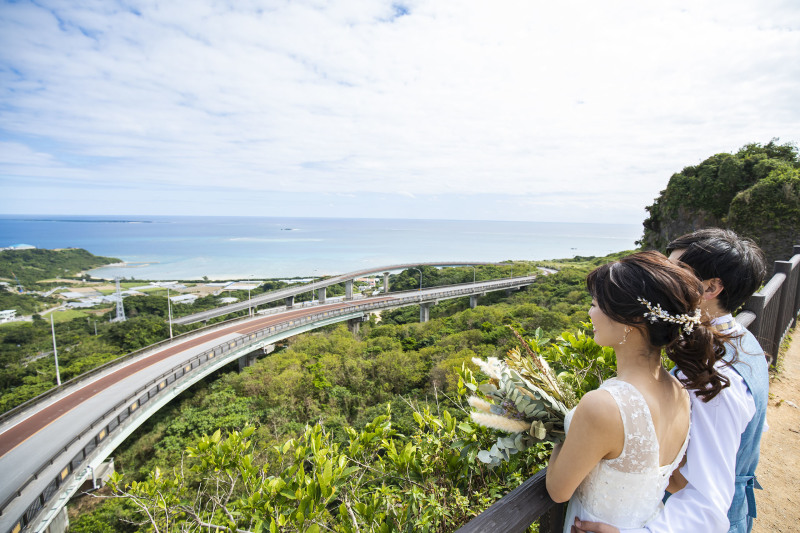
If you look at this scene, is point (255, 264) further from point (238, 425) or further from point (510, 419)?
point (510, 419)

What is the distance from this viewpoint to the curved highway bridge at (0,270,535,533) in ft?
28.7

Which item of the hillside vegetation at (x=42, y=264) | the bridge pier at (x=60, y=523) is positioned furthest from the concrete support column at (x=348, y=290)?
the hillside vegetation at (x=42, y=264)

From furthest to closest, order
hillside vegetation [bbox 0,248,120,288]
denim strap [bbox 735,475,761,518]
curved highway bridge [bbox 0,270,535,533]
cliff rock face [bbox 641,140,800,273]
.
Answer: hillside vegetation [bbox 0,248,120,288] < cliff rock face [bbox 641,140,800,273] < curved highway bridge [bbox 0,270,535,533] < denim strap [bbox 735,475,761,518]

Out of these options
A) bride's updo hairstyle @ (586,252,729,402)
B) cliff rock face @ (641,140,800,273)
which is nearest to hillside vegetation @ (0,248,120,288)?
bride's updo hairstyle @ (586,252,729,402)

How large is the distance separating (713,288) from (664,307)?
0.92 m

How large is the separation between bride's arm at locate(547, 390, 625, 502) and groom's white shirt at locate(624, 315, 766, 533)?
0.37 meters

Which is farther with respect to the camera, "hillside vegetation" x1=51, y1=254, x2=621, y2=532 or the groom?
"hillside vegetation" x1=51, y1=254, x2=621, y2=532

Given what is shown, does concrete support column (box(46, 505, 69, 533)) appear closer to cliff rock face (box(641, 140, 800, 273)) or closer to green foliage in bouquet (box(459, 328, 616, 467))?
green foliage in bouquet (box(459, 328, 616, 467))

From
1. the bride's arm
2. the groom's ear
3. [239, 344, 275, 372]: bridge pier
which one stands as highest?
the groom's ear

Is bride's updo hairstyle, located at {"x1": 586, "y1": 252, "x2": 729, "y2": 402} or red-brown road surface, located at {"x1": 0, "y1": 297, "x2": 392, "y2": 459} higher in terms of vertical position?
bride's updo hairstyle, located at {"x1": 586, "y1": 252, "x2": 729, "y2": 402}

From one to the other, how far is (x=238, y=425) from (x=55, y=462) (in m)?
4.99

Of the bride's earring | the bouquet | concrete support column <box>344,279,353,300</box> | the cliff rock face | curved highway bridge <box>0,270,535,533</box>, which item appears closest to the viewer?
the bride's earring

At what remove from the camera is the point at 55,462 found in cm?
976

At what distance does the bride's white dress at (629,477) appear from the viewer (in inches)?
46.7
